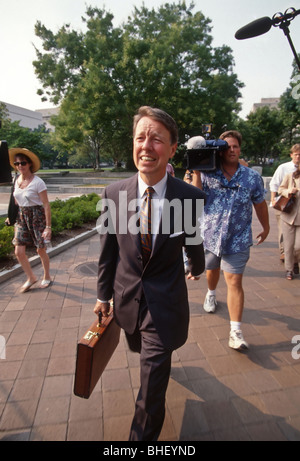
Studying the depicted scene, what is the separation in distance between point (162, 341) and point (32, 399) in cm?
130

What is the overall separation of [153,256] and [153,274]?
128mm

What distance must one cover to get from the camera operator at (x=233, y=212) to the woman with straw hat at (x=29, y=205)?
7.22ft

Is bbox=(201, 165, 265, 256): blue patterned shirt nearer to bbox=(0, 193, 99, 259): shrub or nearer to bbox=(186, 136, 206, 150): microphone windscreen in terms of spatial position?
bbox=(186, 136, 206, 150): microphone windscreen

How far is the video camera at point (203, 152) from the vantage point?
267 centimetres

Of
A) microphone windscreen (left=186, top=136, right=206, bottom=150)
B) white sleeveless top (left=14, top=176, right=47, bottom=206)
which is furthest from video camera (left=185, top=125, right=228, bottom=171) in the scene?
white sleeveless top (left=14, top=176, right=47, bottom=206)

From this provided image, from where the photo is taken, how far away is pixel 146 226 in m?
1.74

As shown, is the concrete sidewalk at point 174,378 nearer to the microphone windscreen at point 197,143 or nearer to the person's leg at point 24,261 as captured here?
the person's leg at point 24,261

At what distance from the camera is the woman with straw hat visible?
377 cm

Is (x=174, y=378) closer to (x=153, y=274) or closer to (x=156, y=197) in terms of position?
(x=153, y=274)

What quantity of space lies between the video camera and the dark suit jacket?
95cm

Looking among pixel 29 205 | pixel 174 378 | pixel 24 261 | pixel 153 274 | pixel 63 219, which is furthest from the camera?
pixel 63 219

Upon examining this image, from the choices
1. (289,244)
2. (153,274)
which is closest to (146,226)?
(153,274)

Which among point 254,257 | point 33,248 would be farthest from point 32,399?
point 254,257
